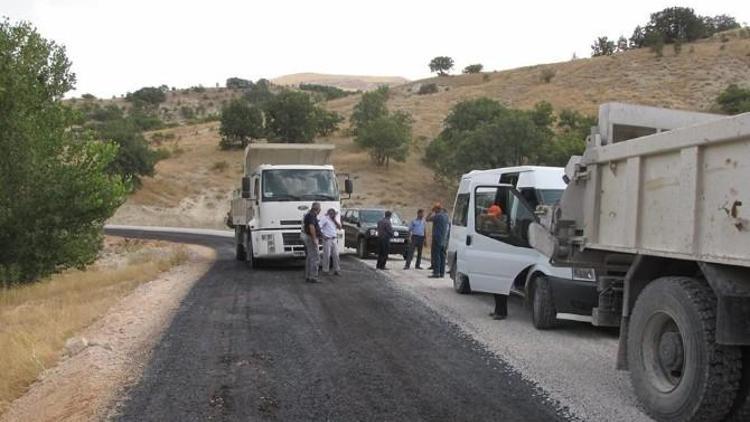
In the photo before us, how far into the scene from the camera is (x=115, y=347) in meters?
→ 8.69

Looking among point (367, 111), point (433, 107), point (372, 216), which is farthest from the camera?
point (433, 107)

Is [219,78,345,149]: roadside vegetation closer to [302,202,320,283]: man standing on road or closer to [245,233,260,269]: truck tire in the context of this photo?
[245,233,260,269]: truck tire

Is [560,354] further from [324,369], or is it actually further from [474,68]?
[474,68]

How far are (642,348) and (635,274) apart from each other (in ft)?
2.02

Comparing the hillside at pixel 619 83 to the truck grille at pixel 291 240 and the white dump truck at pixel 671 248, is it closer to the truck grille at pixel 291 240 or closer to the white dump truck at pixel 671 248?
the truck grille at pixel 291 240

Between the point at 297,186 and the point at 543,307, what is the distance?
9.78 m

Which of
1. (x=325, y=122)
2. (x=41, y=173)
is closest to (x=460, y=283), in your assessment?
(x=41, y=173)

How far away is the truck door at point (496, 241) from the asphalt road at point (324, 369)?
99 cm

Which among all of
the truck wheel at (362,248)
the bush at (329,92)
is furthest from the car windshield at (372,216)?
the bush at (329,92)

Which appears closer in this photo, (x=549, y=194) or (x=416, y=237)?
(x=549, y=194)

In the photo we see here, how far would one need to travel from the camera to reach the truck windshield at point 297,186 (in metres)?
18.2

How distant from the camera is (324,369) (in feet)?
24.4

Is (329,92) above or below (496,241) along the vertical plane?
above

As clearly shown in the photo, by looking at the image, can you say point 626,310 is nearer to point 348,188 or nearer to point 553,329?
point 553,329
